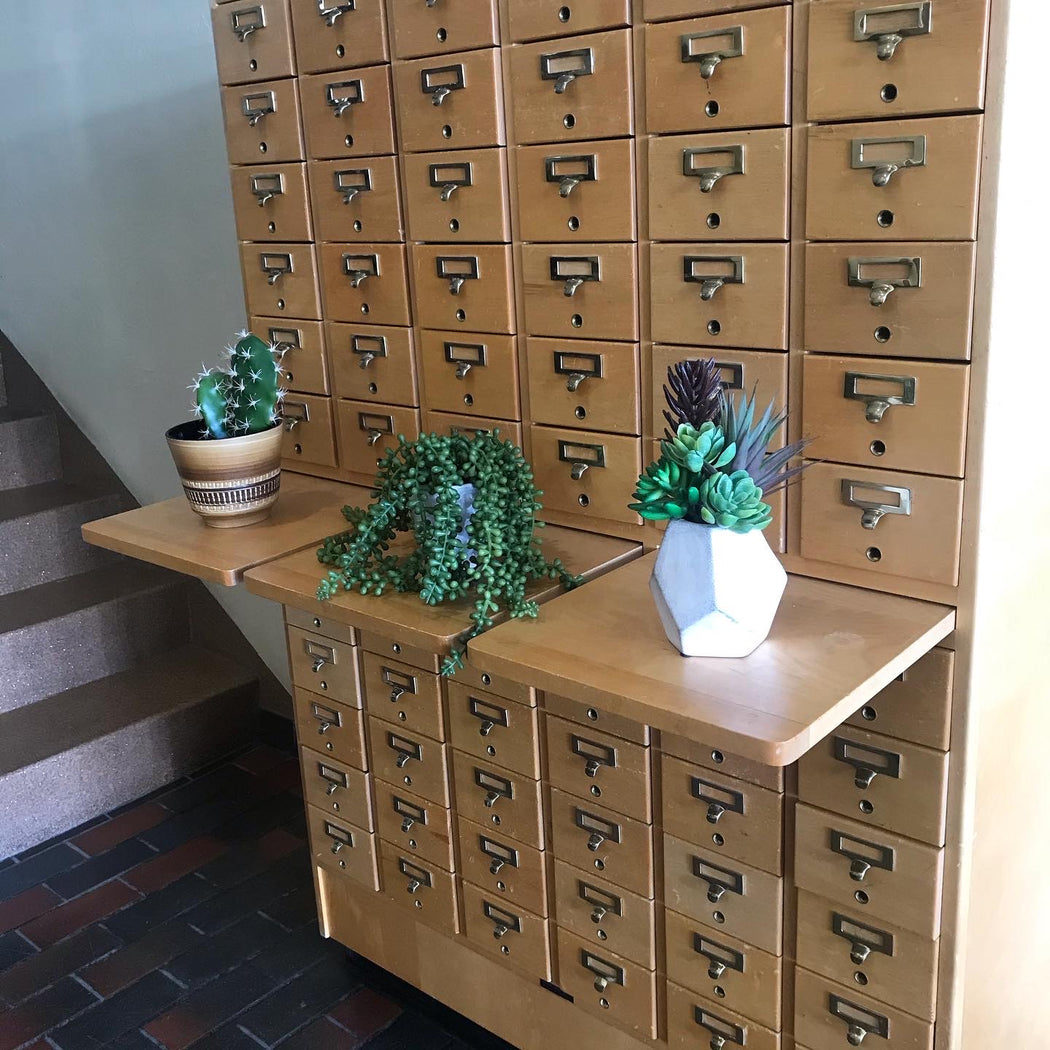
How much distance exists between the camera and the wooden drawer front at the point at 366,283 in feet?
6.06

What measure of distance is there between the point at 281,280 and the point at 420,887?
114 cm

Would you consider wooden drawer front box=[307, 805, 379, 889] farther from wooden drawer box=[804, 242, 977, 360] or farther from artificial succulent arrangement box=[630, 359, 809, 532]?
wooden drawer box=[804, 242, 977, 360]

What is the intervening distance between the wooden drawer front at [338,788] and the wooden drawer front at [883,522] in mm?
1017

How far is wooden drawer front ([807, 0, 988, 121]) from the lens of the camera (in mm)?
1164

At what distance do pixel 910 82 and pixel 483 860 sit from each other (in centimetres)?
135

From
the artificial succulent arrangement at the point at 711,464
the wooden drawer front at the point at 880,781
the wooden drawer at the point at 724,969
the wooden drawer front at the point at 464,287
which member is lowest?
the wooden drawer at the point at 724,969

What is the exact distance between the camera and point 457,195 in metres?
1.71

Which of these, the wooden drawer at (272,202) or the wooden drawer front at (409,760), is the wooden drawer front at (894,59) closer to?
the wooden drawer at (272,202)

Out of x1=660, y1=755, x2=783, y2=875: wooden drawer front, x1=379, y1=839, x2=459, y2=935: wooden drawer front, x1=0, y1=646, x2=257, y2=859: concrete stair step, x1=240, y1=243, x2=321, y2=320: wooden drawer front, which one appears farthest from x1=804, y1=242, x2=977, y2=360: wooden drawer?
x1=0, y1=646, x2=257, y2=859: concrete stair step

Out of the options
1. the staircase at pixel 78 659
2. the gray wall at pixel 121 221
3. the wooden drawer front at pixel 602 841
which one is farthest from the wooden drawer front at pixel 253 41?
the staircase at pixel 78 659

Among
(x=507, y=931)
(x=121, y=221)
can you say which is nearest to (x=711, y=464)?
(x=507, y=931)

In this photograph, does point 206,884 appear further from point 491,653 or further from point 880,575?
point 880,575

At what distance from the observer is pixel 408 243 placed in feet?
5.95

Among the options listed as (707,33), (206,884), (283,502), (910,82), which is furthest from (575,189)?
(206,884)
